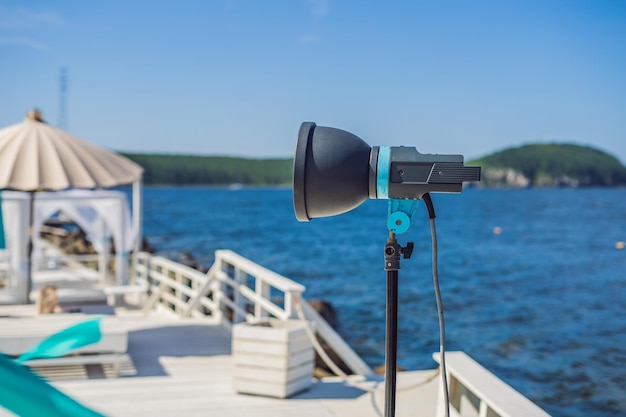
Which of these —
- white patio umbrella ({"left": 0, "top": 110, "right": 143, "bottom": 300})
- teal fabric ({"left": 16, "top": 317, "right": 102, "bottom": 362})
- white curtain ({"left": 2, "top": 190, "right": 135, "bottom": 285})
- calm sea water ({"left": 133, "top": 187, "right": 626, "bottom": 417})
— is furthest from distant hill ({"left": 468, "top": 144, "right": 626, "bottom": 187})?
teal fabric ({"left": 16, "top": 317, "right": 102, "bottom": 362})

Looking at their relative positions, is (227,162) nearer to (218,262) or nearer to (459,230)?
(459,230)

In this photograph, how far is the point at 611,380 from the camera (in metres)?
13.5

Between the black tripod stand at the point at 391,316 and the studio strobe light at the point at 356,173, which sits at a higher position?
the studio strobe light at the point at 356,173

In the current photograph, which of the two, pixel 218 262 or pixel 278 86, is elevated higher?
pixel 278 86

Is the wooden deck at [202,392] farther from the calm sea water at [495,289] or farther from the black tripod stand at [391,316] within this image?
the calm sea water at [495,289]

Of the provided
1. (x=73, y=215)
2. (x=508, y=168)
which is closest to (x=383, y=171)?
(x=73, y=215)

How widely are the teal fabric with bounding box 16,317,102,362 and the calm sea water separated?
1080cm

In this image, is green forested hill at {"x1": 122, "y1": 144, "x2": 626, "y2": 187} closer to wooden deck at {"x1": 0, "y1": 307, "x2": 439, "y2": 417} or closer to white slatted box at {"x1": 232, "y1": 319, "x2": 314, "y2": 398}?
wooden deck at {"x1": 0, "y1": 307, "x2": 439, "y2": 417}

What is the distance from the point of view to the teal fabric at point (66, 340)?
1.51 meters

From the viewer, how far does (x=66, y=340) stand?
153 centimetres

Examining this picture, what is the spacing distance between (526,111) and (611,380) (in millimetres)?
56666

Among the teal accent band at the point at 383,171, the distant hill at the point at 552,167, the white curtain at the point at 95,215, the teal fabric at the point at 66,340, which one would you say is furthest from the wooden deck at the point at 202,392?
the distant hill at the point at 552,167

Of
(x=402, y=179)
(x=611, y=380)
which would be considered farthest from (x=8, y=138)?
(x=611, y=380)

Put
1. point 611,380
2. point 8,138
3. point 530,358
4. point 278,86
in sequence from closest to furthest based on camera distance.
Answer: point 8,138
point 611,380
point 530,358
point 278,86
